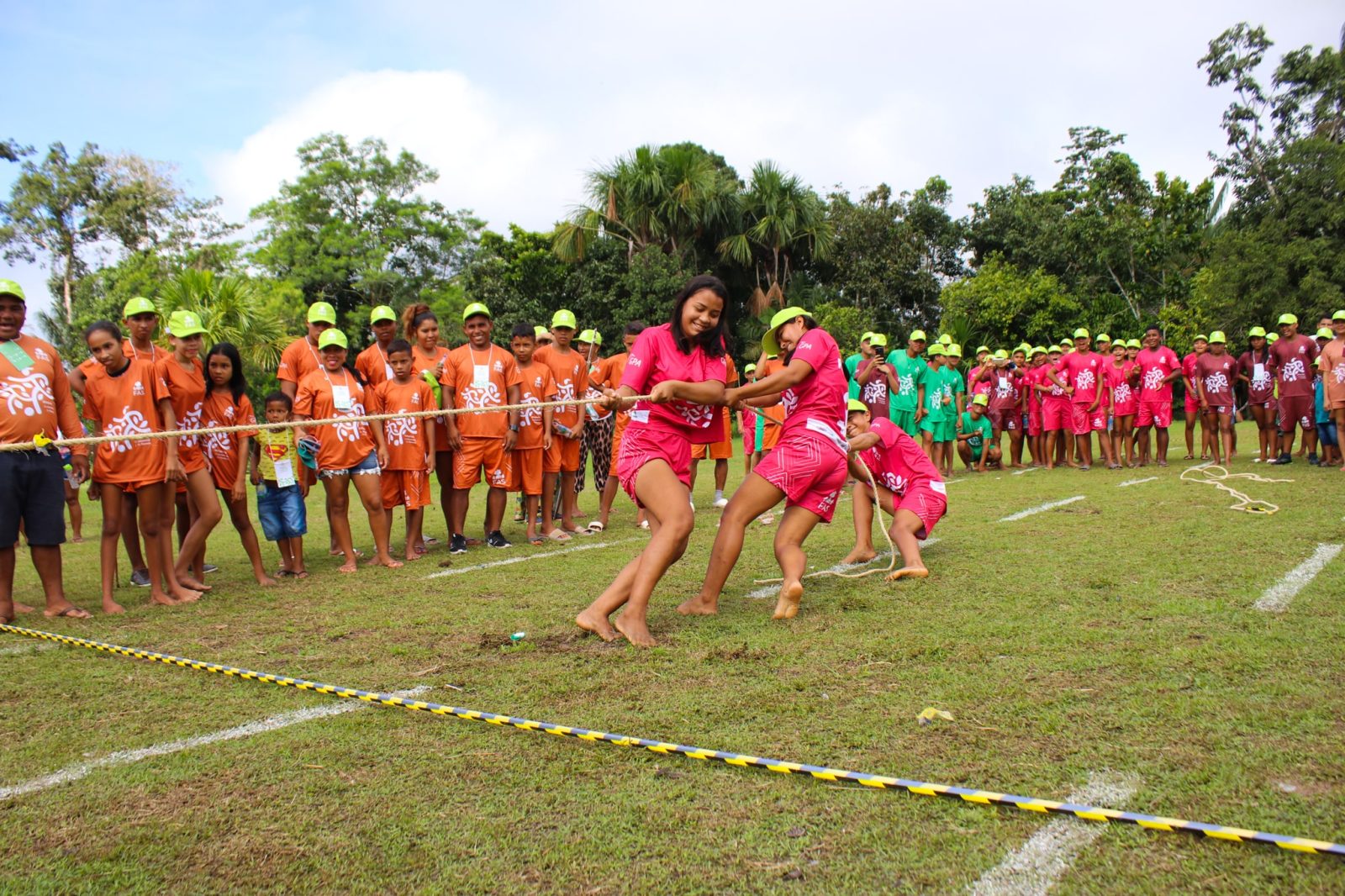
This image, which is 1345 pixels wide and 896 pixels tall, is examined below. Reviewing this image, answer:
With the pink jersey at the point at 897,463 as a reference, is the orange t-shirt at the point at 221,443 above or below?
above

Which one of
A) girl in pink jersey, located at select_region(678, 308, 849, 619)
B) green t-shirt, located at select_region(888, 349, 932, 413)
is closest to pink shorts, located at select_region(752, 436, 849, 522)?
girl in pink jersey, located at select_region(678, 308, 849, 619)

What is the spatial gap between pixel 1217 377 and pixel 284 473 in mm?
12705

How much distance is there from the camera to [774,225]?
100ft

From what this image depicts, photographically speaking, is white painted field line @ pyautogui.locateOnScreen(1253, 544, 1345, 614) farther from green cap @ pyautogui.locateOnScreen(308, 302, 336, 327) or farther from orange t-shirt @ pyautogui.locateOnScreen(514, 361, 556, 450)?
green cap @ pyautogui.locateOnScreen(308, 302, 336, 327)

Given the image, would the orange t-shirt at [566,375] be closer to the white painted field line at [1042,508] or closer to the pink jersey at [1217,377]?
the white painted field line at [1042,508]

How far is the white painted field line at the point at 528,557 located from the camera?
755 cm

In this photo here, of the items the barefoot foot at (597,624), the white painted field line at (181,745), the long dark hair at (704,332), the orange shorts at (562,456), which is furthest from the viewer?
the orange shorts at (562,456)

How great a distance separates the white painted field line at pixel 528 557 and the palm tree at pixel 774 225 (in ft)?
73.6

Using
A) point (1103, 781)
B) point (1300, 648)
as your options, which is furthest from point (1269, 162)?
point (1103, 781)

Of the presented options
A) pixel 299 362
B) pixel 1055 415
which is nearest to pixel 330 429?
pixel 299 362

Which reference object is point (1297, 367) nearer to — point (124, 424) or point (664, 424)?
point (664, 424)

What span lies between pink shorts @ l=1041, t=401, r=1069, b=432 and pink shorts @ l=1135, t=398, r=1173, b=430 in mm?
1009

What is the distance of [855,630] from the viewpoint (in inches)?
201

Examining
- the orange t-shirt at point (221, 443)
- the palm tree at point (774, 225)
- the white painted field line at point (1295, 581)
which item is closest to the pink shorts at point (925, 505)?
the white painted field line at point (1295, 581)
